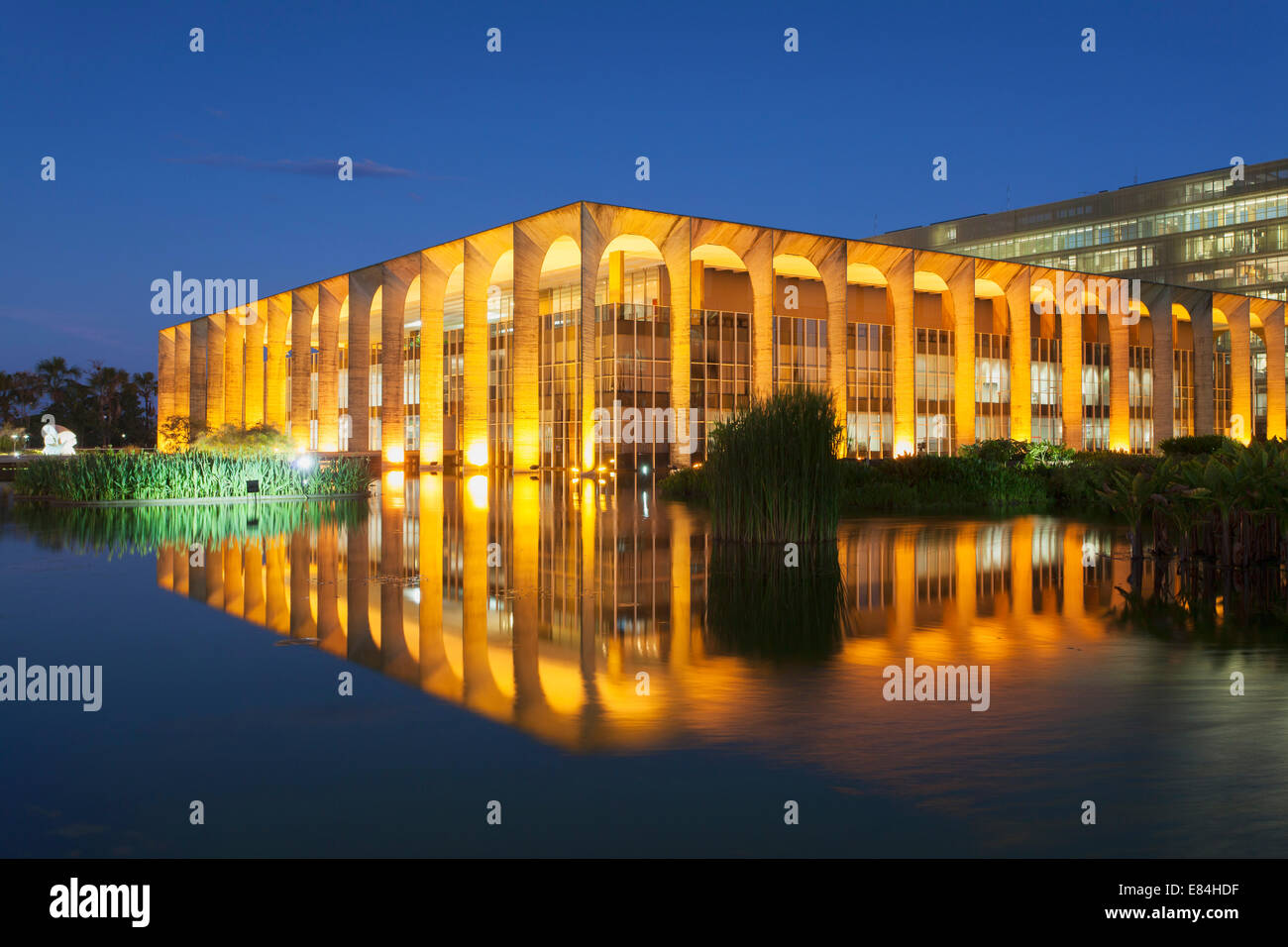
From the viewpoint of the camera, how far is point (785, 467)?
12.9m

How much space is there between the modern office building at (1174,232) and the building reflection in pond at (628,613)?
86395 mm

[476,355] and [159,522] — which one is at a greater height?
[476,355]

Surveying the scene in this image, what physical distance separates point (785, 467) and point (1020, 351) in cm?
4648

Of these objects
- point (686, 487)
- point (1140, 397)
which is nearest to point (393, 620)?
point (686, 487)

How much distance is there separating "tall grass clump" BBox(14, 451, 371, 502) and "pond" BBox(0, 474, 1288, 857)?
12.9 m

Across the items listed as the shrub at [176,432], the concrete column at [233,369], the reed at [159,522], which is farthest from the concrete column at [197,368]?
the reed at [159,522]

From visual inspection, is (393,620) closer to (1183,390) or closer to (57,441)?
(57,441)

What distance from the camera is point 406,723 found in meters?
5.18

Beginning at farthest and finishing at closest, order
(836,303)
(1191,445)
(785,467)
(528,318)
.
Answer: (836,303) < (528,318) < (1191,445) < (785,467)

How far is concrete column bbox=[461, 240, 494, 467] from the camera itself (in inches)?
1797

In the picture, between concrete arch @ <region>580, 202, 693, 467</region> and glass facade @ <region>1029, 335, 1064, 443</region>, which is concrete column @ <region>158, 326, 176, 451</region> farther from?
glass facade @ <region>1029, 335, 1064, 443</region>
